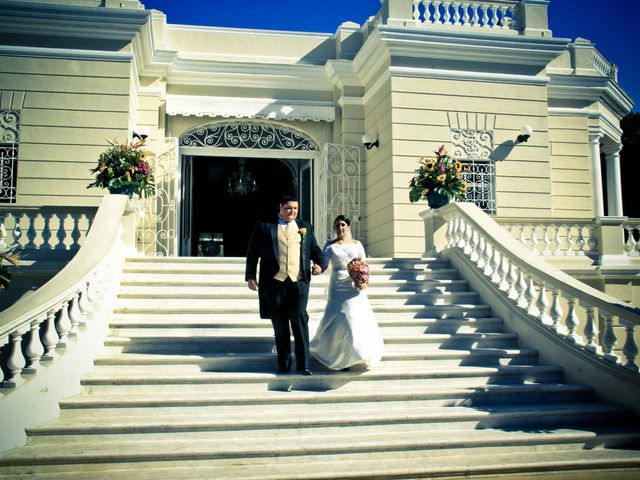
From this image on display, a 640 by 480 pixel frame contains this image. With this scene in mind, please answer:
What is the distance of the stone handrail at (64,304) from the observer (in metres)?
4.66

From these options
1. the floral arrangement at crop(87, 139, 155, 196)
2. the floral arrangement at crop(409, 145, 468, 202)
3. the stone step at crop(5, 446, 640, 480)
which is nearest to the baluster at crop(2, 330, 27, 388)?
the stone step at crop(5, 446, 640, 480)

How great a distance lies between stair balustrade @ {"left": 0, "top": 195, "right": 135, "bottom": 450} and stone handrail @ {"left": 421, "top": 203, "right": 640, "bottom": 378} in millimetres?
4592

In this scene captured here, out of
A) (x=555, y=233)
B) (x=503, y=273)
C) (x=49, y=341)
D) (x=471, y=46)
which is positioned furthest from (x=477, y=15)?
(x=49, y=341)

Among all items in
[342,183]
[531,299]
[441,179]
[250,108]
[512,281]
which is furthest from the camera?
[250,108]

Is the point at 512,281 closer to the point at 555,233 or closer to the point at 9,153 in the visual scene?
the point at 555,233

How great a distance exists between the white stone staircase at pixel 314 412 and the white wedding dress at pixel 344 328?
18 centimetres

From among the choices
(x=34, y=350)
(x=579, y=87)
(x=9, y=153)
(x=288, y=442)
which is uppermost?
(x=579, y=87)

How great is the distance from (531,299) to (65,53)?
8.72m

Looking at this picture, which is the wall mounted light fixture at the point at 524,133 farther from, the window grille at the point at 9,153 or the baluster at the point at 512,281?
the window grille at the point at 9,153

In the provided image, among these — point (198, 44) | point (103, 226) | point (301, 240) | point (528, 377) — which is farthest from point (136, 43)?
point (528, 377)

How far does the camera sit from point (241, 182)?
1620 cm

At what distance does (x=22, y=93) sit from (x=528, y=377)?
942 centimetres

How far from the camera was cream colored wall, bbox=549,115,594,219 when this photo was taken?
13.2m

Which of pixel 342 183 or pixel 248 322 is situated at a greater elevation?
pixel 342 183
